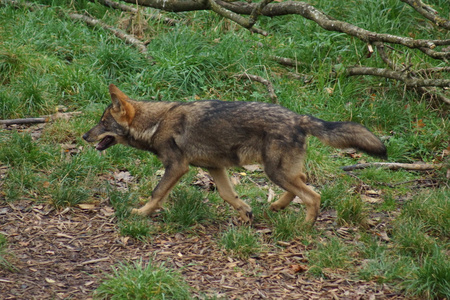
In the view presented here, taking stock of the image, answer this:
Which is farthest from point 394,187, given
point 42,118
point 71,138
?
point 42,118

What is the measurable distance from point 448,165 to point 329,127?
102 inches

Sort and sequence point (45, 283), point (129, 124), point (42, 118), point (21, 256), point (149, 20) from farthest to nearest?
point (149, 20)
point (42, 118)
point (129, 124)
point (21, 256)
point (45, 283)

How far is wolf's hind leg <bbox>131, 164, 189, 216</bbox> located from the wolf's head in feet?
2.64

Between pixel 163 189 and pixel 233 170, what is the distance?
193 centimetres

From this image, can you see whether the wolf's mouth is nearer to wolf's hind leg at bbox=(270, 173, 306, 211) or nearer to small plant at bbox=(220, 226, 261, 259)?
small plant at bbox=(220, 226, 261, 259)

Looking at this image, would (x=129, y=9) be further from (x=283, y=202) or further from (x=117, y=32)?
(x=283, y=202)

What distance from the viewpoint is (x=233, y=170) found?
8.29 metres

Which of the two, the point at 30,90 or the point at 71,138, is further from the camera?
the point at 30,90

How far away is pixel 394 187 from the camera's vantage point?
7.90 metres

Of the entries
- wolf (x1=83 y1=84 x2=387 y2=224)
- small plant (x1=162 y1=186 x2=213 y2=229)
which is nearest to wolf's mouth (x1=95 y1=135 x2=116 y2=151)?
wolf (x1=83 y1=84 x2=387 y2=224)

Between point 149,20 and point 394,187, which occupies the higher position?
Answer: point 149,20

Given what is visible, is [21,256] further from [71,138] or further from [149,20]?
[149,20]

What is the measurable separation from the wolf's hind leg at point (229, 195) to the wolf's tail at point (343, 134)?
Answer: 1.17m

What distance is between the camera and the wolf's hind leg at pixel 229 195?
22.0ft
